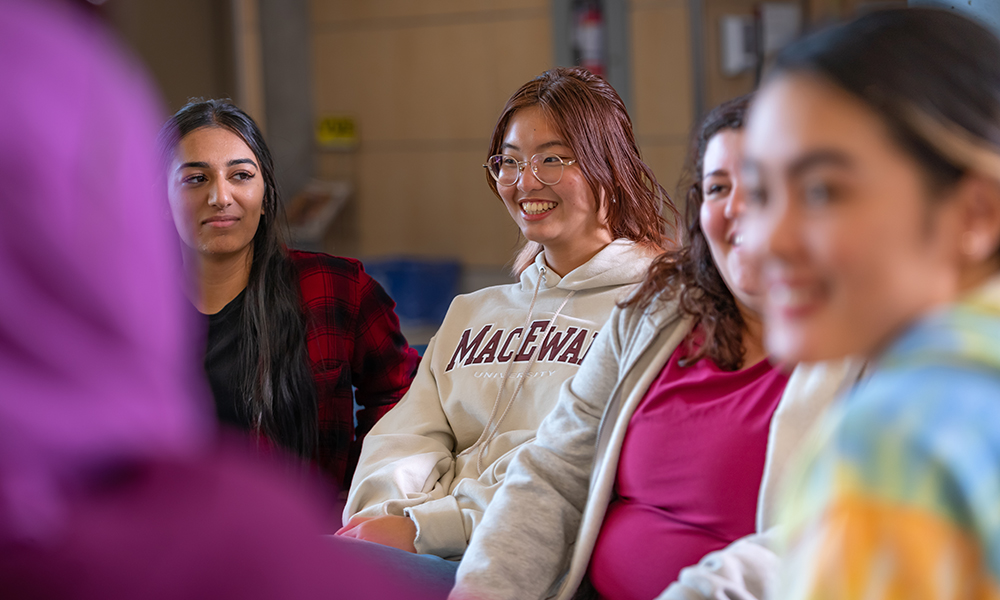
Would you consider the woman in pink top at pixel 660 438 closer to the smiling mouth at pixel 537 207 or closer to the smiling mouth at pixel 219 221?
the smiling mouth at pixel 537 207

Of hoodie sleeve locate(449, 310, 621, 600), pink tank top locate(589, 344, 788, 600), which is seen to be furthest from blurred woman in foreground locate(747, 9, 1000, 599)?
hoodie sleeve locate(449, 310, 621, 600)

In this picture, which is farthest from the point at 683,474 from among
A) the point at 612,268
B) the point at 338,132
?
the point at 338,132

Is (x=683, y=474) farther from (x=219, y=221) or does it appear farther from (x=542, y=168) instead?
(x=219, y=221)

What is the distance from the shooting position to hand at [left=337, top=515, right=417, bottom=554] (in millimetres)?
1610

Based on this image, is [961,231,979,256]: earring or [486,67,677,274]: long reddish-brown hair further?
[486,67,677,274]: long reddish-brown hair

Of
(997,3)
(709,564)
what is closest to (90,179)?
(709,564)

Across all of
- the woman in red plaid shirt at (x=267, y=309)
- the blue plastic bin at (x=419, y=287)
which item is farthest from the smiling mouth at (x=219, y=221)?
the blue plastic bin at (x=419, y=287)

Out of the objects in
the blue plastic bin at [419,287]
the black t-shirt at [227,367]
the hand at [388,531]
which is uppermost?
the black t-shirt at [227,367]

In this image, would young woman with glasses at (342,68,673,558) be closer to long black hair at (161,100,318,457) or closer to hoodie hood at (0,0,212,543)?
long black hair at (161,100,318,457)

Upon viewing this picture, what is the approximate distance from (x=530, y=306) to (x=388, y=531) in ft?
1.95

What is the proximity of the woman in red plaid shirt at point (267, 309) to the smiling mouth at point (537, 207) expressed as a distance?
449 millimetres

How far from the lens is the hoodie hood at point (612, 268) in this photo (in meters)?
1.89

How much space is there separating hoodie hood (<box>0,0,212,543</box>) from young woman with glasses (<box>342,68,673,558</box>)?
1.18 m

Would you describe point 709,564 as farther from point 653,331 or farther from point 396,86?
point 396,86
